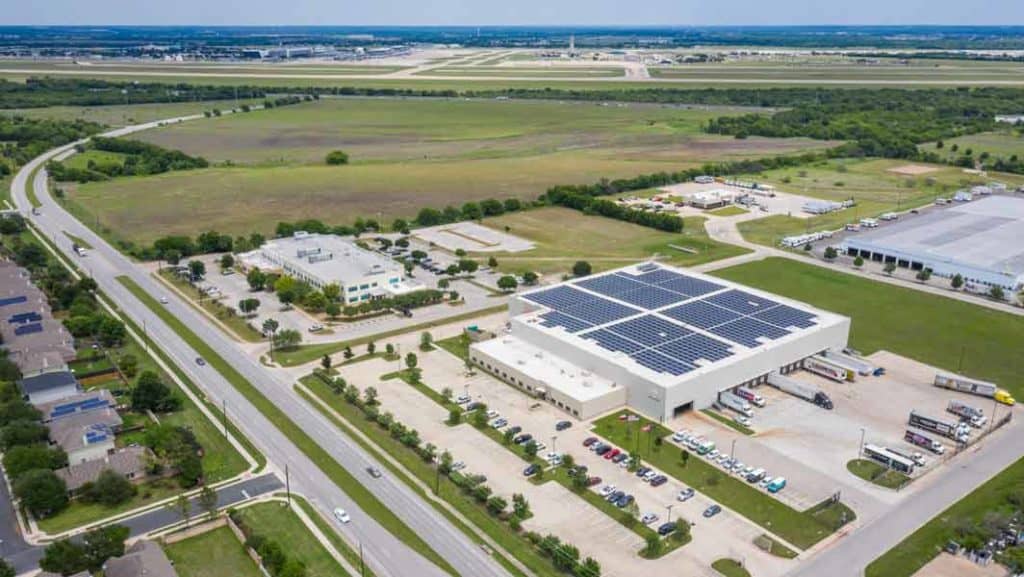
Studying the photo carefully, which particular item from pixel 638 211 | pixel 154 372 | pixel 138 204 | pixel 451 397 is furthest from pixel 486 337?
pixel 138 204

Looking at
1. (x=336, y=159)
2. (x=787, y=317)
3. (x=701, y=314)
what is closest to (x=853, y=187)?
(x=787, y=317)

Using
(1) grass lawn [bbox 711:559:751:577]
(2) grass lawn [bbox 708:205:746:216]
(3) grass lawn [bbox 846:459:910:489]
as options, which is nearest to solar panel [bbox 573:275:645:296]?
(3) grass lawn [bbox 846:459:910:489]

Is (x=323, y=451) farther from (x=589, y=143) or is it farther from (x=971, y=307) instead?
(x=589, y=143)

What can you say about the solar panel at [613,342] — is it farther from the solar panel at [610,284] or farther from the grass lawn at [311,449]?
the grass lawn at [311,449]

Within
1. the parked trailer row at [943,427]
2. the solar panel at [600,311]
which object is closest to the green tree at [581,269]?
the solar panel at [600,311]

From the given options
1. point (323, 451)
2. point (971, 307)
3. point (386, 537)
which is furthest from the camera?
point (971, 307)

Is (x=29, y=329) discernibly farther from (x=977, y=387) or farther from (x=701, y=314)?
(x=977, y=387)
